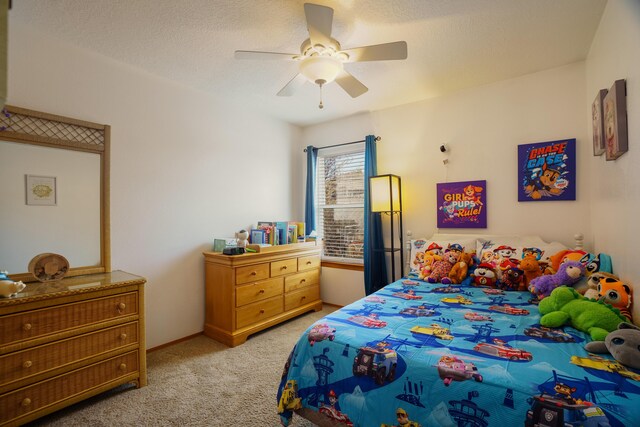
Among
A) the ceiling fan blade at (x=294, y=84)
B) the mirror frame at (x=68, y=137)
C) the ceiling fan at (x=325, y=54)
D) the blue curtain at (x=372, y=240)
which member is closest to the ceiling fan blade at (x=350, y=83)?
the ceiling fan at (x=325, y=54)

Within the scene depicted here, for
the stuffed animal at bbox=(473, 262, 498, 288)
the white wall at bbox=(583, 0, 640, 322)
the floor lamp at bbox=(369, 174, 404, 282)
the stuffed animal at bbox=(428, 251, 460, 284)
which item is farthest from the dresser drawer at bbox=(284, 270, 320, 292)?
the white wall at bbox=(583, 0, 640, 322)

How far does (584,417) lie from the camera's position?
973 millimetres

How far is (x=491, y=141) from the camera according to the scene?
306cm

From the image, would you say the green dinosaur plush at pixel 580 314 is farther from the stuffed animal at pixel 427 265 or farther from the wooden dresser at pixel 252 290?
the wooden dresser at pixel 252 290

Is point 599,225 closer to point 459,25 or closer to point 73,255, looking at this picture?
point 459,25

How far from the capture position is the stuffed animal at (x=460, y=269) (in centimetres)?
263

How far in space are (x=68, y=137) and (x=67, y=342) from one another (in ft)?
4.99

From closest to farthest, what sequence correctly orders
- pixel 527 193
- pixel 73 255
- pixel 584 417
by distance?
pixel 584 417 < pixel 73 255 < pixel 527 193

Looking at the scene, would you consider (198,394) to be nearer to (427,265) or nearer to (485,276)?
(427,265)

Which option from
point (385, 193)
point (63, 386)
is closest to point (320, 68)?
point (385, 193)

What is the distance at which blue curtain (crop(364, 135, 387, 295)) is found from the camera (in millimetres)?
3586

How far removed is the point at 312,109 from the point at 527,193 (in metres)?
2.55

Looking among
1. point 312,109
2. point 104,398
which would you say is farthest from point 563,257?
point 104,398

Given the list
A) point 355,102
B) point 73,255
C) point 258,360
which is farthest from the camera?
point 355,102
